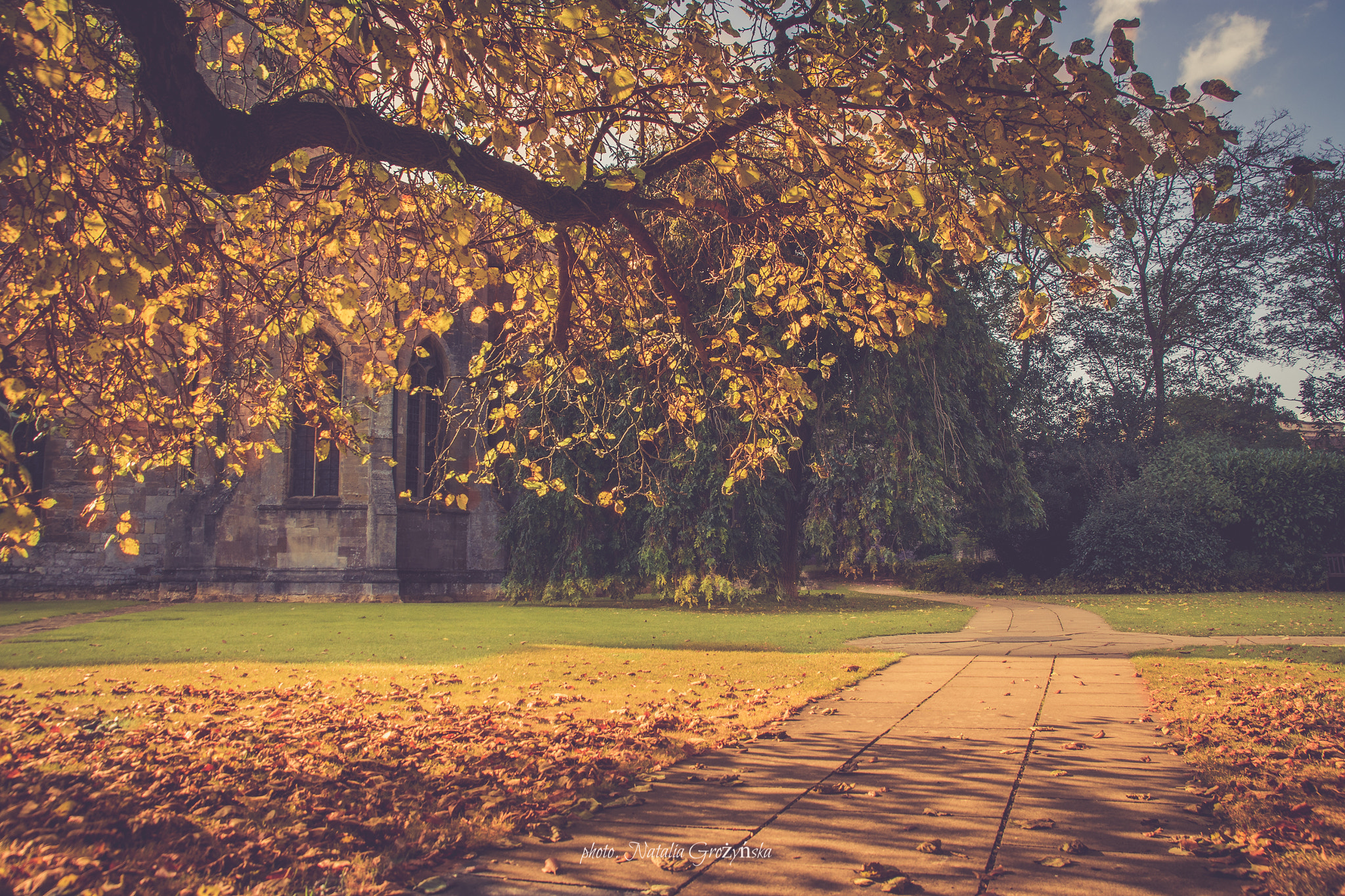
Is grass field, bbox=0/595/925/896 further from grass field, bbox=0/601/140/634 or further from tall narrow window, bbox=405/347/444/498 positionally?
tall narrow window, bbox=405/347/444/498

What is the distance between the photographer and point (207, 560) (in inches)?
752

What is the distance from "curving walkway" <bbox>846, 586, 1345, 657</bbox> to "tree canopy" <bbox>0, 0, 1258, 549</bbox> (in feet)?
13.6

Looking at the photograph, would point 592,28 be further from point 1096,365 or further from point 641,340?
point 1096,365

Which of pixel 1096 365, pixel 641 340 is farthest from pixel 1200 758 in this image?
pixel 1096 365

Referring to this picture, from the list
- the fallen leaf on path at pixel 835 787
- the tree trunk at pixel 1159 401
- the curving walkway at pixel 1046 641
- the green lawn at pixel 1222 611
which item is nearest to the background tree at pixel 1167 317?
the tree trunk at pixel 1159 401

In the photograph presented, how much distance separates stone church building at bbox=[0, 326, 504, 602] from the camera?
61.9 feet

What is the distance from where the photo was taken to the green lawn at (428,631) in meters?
9.37

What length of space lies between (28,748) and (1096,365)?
3454 cm

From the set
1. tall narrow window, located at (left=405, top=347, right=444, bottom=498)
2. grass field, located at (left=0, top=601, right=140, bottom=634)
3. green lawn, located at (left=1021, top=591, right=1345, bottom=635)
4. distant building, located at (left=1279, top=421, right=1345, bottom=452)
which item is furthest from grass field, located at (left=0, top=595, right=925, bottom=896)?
distant building, located at (left=1279, top=421, right=1345, bottom=452)

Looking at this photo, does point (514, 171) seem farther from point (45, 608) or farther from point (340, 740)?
point (45, 608)

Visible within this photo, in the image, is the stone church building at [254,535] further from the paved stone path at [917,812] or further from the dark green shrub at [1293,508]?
the dark green shrub at [1293,508]

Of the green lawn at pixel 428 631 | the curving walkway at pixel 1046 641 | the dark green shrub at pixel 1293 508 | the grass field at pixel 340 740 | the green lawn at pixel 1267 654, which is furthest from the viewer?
the dark green shrub at pixel 1293 508

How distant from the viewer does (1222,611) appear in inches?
563

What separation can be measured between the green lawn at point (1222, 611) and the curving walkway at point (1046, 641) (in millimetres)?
574
